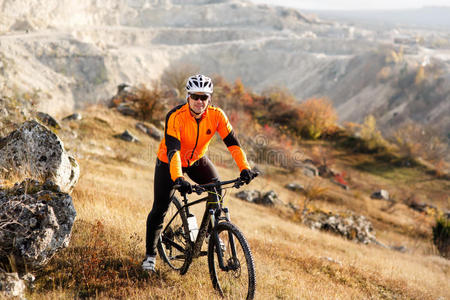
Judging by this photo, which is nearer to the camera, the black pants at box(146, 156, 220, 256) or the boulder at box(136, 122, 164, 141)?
the black pants at box(146, 156, 220, 256)

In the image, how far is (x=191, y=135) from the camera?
180 inches

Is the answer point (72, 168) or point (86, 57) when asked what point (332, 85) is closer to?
point (86, 57)

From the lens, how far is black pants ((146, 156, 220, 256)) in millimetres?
4637

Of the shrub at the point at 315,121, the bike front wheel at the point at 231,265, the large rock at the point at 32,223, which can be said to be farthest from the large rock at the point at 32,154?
the shrub at the point at 315,121

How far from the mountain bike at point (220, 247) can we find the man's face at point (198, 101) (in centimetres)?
100

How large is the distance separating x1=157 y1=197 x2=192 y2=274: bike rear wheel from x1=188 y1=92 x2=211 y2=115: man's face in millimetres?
1504

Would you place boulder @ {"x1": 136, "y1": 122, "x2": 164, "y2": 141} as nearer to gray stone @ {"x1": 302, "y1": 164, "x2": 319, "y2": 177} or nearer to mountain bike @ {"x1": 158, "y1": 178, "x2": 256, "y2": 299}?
gray stone @ {"x1": 302, "y1": 164, "x2": 319, "y2": 177}

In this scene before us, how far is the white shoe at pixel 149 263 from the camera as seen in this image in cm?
490

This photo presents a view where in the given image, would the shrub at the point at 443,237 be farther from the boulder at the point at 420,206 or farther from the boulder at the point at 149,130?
the boulder at the point at 149,130

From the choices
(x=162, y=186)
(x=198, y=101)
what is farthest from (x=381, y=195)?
(x=198, y=101)

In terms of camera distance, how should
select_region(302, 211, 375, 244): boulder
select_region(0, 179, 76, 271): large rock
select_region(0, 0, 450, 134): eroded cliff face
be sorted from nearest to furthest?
select_region(0, 179, 76, 271): large rock < select_region(302, 211, 375, 244): boulder < select_region(0, 0, 450, 134): eroded cliff face

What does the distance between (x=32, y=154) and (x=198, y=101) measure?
3138 mm

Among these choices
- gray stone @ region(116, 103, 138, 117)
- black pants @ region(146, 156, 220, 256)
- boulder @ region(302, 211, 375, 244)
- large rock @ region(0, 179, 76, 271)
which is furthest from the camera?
gray stone @ region(116, 103, 138, 117)

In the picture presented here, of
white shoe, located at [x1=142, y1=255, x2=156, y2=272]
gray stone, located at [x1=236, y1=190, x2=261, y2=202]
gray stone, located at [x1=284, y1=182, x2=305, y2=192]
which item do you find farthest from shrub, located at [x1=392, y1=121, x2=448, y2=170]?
white shoe, located at [x1=142, y1=255, x2=156, y2=272]
